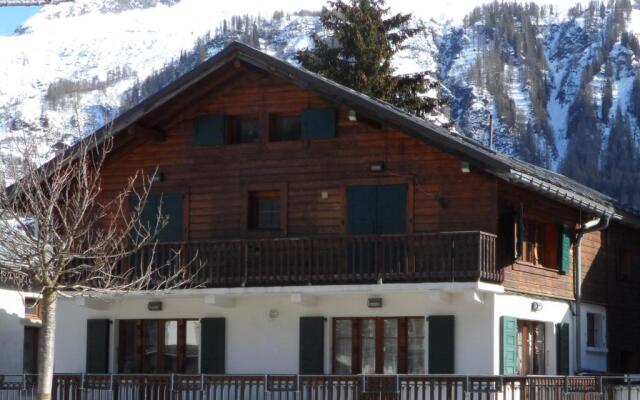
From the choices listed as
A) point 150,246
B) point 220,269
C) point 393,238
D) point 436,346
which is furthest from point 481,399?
point 150,246

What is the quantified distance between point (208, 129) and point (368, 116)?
3780mm

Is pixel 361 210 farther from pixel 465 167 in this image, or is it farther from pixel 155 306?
pixel 155 306

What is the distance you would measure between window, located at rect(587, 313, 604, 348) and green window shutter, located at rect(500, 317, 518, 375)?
4.81m

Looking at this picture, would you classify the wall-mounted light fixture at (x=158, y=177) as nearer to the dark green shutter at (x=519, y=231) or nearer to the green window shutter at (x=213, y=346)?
the green window shutter at (x=213, y=346)

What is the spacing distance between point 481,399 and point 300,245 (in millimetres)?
4687

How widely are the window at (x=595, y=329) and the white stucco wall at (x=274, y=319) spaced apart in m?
6.05

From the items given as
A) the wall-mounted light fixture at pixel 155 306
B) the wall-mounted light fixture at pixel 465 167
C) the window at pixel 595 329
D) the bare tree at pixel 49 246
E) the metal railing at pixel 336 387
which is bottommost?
the metal railing at pixel 336 387

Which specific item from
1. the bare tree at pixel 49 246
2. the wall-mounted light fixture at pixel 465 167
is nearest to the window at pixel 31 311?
the bare tree at pixel 49 246

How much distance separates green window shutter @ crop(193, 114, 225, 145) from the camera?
90.9 feet

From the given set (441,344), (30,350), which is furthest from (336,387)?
(30,350)

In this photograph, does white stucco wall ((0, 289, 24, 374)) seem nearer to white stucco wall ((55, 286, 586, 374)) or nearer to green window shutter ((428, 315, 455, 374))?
white stucco wall ((55, 286, 586, 374))

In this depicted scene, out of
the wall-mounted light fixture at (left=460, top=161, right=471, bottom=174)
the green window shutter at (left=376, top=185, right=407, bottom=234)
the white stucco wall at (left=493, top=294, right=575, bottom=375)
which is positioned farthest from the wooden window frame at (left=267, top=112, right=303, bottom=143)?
the white stucco wall at (left=493, top=294, right=575, bottom=375)

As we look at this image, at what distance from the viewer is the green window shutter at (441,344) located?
2472cm

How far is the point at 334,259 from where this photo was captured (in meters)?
25.1
